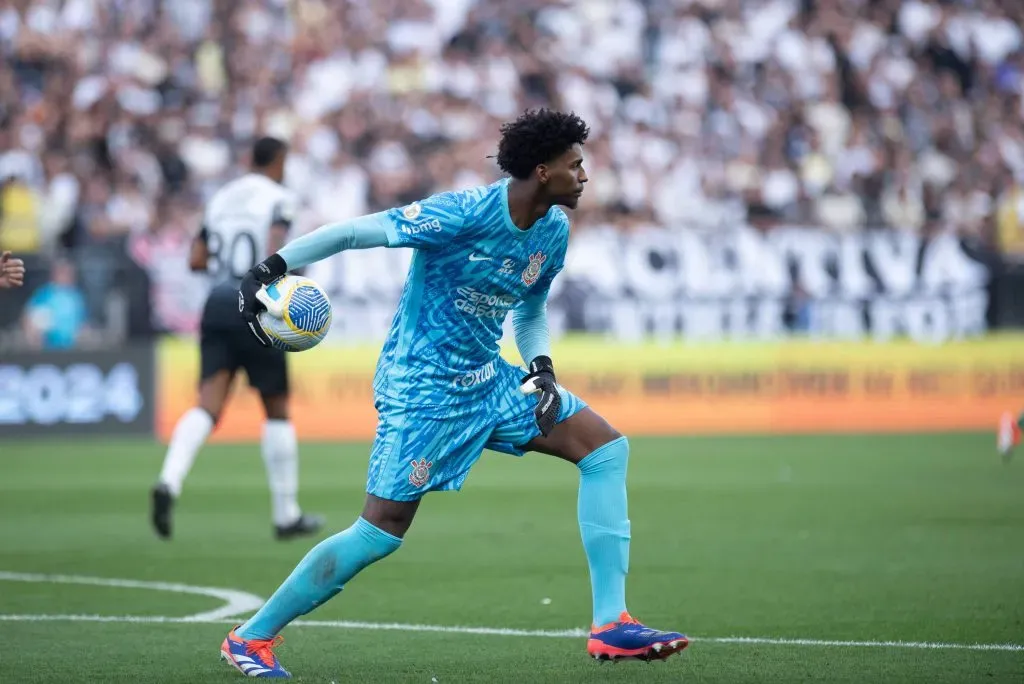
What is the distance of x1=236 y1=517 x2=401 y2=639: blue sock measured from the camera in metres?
6.06

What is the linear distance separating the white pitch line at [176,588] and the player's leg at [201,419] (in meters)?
1.10

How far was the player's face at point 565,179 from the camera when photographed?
6.16 m

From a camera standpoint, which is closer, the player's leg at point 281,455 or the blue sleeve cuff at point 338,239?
the blue sleeve cuff at point 338,239

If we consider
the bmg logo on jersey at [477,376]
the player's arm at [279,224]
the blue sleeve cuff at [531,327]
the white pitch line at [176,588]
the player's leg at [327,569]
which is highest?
the player's arm at [279,224]

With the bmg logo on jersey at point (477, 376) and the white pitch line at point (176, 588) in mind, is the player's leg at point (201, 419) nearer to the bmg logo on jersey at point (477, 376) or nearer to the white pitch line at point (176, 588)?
the white pitch line at point (176, 588)

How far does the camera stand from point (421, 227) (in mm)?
5969

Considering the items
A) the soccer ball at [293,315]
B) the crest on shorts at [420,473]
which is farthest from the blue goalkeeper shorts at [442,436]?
the soccer ball at [293,315]

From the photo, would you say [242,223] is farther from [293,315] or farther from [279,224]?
[293,315]

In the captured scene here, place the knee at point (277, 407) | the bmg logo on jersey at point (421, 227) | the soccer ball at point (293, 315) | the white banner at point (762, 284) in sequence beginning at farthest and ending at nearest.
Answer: the white banner at point (762, 284) < the knee at point (277, 407) < the bmg logo on jersey at point (421, 227) < the soccer ball at point (293, 315)

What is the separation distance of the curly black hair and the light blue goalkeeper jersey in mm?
113

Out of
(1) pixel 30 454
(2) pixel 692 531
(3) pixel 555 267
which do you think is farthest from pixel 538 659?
(1) pixel 30 454

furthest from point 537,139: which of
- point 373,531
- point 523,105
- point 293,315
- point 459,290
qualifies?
point 523,105

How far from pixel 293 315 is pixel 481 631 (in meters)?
2.16

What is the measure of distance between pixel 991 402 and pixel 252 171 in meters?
13.0
